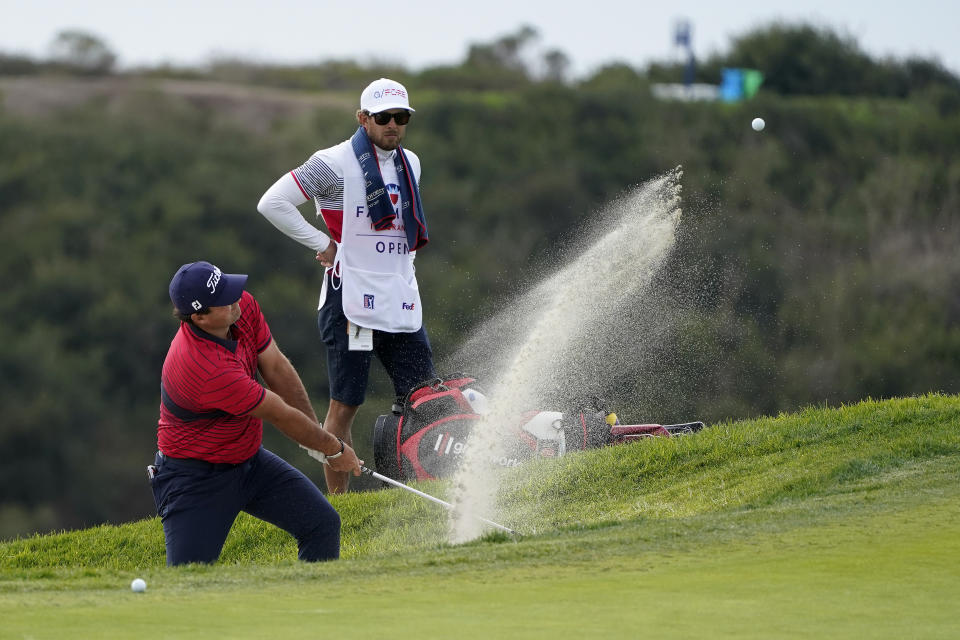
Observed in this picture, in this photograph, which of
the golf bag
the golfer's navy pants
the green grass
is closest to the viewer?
the green grass

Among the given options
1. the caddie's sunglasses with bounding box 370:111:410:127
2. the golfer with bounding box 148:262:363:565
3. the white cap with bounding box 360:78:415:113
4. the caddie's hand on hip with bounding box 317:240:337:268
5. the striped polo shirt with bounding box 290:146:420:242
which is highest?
the white cap with bounding box 360:78:415:113

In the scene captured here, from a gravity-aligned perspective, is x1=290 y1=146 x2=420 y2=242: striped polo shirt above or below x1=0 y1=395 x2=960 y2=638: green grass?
above

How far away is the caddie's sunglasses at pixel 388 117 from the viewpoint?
793 centimetres

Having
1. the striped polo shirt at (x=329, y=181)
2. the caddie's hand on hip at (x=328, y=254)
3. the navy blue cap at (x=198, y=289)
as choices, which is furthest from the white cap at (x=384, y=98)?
the navy blue cap at (x=198, y=289)

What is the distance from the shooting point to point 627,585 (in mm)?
5020

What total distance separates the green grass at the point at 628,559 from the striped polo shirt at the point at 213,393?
576mm

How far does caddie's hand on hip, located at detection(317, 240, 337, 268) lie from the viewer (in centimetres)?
798

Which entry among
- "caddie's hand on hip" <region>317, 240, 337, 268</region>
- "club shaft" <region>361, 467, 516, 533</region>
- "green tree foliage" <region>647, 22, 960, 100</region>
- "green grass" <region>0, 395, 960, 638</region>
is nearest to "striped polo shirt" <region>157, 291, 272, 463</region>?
"green grass" <region>0, 395, 960, 638</region>

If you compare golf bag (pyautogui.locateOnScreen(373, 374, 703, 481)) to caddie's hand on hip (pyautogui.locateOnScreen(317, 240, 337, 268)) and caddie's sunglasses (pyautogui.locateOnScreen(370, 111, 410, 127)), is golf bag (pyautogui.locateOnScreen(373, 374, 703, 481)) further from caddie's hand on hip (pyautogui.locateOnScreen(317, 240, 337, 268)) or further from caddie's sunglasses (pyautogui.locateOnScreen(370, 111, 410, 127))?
caddie's sunglasses (pyautogui.locateOnScreen(370, 111, 410, 127))

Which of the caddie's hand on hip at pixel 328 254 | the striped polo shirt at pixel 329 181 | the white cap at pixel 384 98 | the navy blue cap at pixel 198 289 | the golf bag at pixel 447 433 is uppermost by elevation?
the white cap at pixel 384 98

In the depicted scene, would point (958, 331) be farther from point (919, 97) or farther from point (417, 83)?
point (417, 83)

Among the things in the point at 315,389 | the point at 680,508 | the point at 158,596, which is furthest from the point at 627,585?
the point at 315,389

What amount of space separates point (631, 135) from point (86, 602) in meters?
49.2

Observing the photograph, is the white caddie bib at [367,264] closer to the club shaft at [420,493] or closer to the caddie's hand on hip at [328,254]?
the caddie's hand on hip at [328,254]
